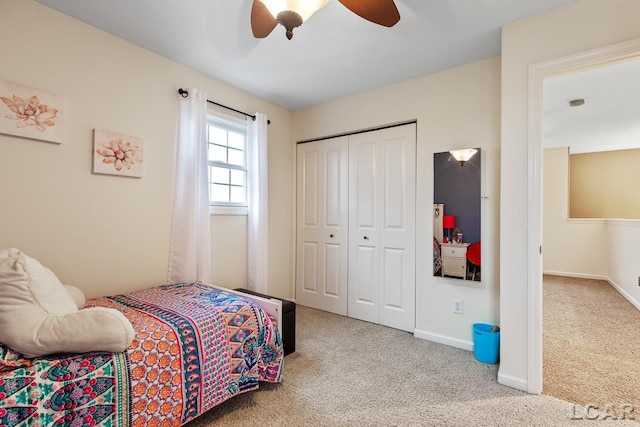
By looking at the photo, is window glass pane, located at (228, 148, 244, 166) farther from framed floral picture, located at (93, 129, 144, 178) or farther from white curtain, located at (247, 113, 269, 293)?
framed floral picture, located at (93, 129, 144, 178)

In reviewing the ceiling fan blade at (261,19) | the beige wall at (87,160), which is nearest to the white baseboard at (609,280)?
the ceiling fan blade at (261,19)

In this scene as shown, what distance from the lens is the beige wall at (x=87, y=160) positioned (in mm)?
1801

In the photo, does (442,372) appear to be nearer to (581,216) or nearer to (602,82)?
(602,82)

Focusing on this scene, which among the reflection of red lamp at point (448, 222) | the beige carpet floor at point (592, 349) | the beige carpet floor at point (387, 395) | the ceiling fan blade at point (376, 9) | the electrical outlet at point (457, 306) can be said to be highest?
the ceiling fan blade at point (376, 9)

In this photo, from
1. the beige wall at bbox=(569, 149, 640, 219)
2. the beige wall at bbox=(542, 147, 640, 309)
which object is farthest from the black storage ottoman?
the beige wall at bbox=(569, 149, 640, 219)

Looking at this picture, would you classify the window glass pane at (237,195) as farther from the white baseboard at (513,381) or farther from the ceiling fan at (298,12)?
the white baseboard at (513,381)

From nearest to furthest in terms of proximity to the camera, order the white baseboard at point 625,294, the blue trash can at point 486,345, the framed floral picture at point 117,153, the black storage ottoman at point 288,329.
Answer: the framed floral picture at point 117,153
the blue trash can at point 486,345
the black storage ottoman at point 288,329
the white baseboard at point 625,294

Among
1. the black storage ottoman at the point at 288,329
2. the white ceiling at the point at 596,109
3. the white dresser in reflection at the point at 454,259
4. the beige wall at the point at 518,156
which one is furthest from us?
the white ceiling at the point at 596,109

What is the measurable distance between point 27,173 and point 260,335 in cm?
176

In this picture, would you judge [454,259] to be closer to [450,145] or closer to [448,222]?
[448,222]

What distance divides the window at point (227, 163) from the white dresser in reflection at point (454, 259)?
2027mm

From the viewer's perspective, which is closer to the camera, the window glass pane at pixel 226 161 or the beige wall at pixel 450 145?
the beige wall at pixel 450 145

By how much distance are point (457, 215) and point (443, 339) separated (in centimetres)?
112

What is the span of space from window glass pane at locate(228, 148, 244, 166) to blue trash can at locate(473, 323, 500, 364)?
106 inches
